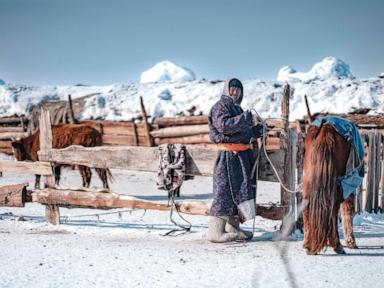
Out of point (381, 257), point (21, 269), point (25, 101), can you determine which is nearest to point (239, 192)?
point (381, 257)

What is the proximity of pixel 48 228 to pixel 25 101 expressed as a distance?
16.5m

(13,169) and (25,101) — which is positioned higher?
(25,101)

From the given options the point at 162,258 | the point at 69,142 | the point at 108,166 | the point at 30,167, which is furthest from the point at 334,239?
the point at 69,142

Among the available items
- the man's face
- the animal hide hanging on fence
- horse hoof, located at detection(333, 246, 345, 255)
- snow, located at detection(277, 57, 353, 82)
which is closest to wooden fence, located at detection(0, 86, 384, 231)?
the animal hide hanging on fence

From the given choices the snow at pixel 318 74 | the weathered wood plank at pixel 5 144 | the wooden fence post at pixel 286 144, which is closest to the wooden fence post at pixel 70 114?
the weathered wood plank at pixel 5 144

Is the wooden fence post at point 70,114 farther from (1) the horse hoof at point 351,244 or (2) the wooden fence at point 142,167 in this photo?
(1) the horse hoof at point 351,244

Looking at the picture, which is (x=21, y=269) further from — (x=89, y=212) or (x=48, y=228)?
(x=89, y=212)

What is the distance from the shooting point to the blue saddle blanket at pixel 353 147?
471cm

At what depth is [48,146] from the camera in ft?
22.2

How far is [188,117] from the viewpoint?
16.2 meters

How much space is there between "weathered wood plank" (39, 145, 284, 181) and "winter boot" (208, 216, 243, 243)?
69 centimetres

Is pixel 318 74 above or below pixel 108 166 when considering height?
above

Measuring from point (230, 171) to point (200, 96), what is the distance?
43.2ft

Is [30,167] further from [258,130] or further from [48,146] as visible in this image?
[258,130]
